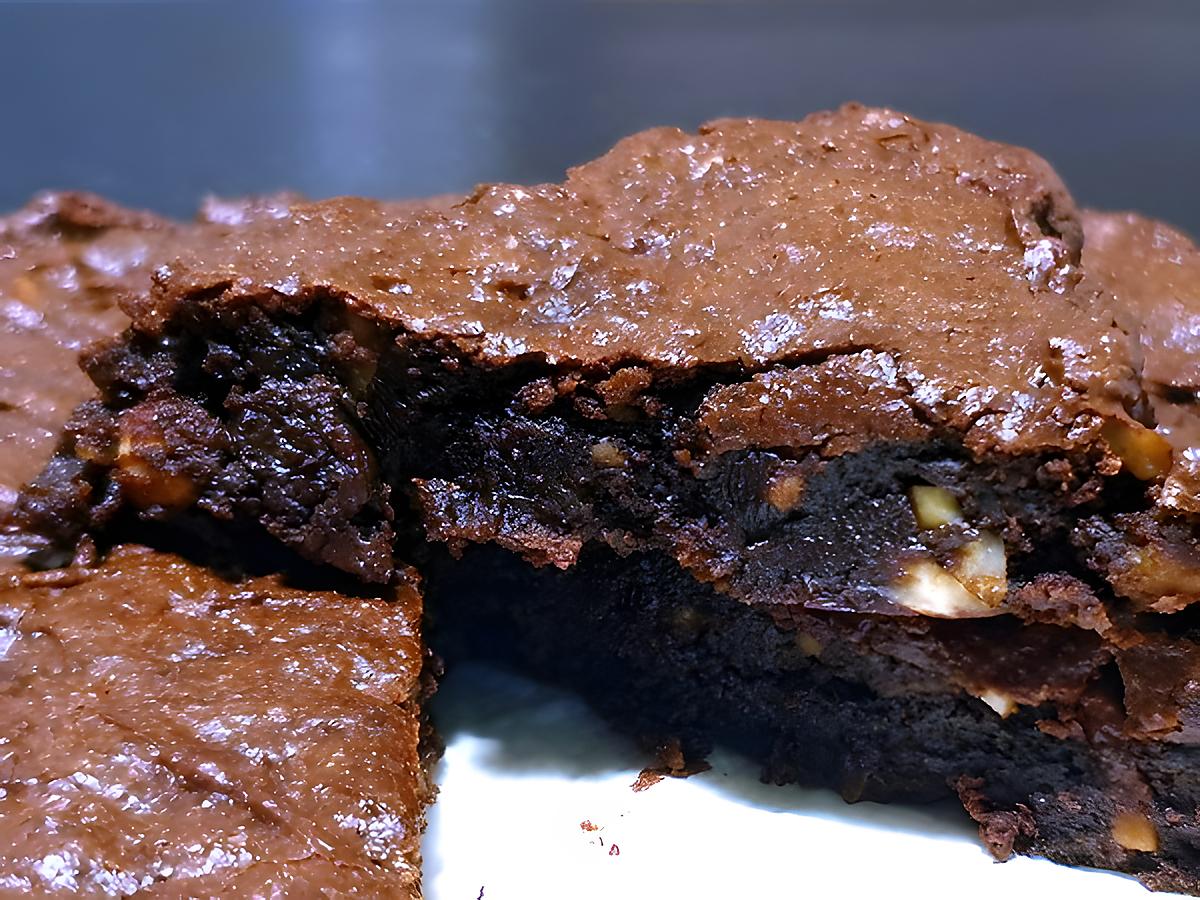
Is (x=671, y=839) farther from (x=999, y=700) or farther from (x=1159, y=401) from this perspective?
(x=1159, y=401)

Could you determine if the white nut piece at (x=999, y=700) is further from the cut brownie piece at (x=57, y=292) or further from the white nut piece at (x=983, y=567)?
the cut brownie piece at (x=57, y=292)

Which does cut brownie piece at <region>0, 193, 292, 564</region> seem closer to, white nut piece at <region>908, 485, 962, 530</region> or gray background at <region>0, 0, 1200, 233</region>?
gray background at <region>0, 0, 1200, 233</region>

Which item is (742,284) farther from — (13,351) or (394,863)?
(13,351)

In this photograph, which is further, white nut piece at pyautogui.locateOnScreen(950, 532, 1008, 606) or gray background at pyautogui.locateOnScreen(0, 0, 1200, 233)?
gray background at pyautogui.locateOnScreen(0, 0, 1200, 233)

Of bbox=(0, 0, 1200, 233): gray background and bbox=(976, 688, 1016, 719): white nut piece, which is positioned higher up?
bbox=(0, 0, 1200, 233): gray background

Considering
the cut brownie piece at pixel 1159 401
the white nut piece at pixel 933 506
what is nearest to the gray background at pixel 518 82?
the cut brownie piece at pixel 1159 401

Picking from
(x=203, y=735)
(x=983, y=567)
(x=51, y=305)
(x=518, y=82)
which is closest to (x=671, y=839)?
(x=983, y=567)

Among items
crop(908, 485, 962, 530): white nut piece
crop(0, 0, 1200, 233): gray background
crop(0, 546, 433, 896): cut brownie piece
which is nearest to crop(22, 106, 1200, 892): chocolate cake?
crop(908, 485, 962, 530): white nut piece
